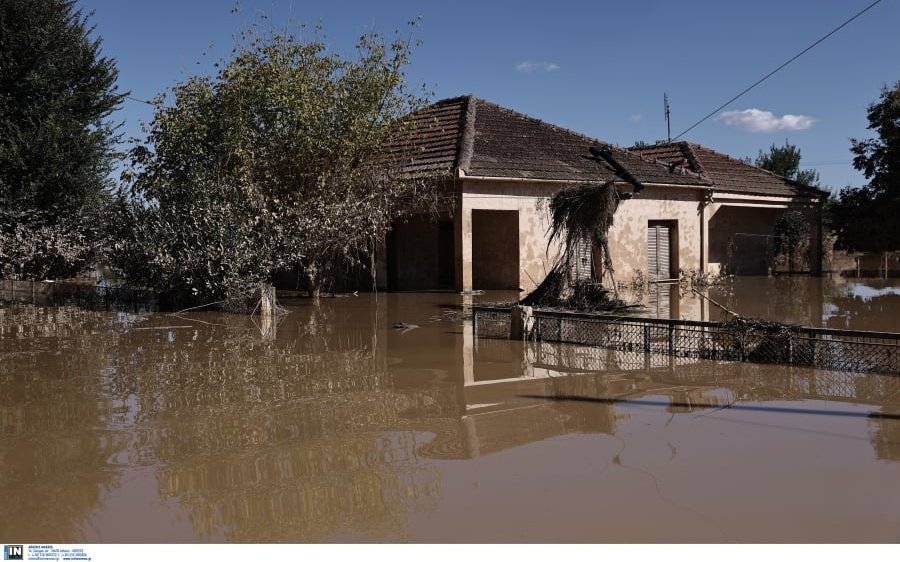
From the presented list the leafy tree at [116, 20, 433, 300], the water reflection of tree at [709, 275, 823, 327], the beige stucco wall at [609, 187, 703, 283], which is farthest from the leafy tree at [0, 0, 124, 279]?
the water reflection of tree at [709, 275, 823, 327]

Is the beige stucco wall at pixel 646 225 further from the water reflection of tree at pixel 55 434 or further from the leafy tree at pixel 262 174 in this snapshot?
the water reflection of tree at pixel 55 434

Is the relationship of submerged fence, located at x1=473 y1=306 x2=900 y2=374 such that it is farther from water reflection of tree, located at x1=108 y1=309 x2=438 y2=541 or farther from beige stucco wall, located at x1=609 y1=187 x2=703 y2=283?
beige stucco wall, located at x1=609 y1=187 x2=703 y2=283

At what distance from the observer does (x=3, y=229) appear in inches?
825

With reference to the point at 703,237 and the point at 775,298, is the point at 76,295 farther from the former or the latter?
the point at 703,237

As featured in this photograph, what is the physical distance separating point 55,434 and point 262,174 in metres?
11.4

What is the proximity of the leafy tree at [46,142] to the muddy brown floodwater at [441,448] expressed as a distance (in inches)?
475

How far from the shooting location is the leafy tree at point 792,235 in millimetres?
29297

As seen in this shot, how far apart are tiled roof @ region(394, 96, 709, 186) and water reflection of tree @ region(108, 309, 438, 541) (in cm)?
1026

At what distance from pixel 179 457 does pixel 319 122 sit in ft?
39.8

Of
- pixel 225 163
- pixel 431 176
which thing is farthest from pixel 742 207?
pixel 225 163

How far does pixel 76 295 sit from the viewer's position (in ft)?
65.5

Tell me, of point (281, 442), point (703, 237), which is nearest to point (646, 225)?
point (703, 237)
